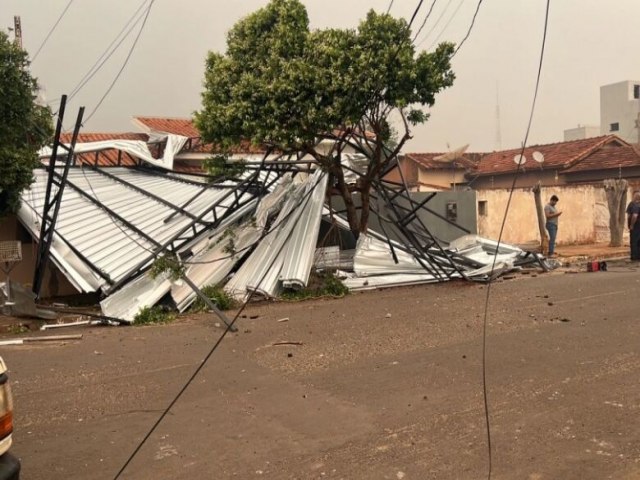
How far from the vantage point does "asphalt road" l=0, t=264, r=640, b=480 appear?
12.7 feet

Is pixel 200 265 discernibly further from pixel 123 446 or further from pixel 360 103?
pixel 123 446

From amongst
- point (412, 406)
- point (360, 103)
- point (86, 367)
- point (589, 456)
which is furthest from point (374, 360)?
point (360, 103)

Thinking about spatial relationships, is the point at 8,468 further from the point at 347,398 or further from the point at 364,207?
the point at 364,207

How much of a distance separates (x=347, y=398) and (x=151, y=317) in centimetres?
482

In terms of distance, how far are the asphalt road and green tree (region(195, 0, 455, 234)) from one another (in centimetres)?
353

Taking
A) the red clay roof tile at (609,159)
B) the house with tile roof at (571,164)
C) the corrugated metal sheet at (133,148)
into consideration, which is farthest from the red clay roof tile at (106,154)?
the red clay roof tile at (609,159)

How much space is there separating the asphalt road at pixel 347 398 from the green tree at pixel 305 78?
11.6ft

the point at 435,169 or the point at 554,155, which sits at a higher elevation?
the point at 554,155

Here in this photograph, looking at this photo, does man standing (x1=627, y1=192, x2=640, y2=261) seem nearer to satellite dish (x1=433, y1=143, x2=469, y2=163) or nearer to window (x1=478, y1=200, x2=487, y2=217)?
window (x1=478, y1=200, x2=487, y2=217)

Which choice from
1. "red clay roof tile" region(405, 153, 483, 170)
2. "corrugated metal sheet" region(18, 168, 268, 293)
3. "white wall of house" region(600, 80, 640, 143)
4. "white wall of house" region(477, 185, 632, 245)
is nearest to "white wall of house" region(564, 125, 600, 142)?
"white wall of house" region(600, 80, 640, 143)

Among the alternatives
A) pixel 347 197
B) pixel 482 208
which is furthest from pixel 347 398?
pixel 482 208

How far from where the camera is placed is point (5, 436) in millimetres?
2520

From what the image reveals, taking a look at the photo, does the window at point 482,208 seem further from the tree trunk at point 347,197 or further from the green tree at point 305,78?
the green tree at point 305,78

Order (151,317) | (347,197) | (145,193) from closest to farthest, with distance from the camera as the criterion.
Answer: (151,317), (347,197), (145,193)
